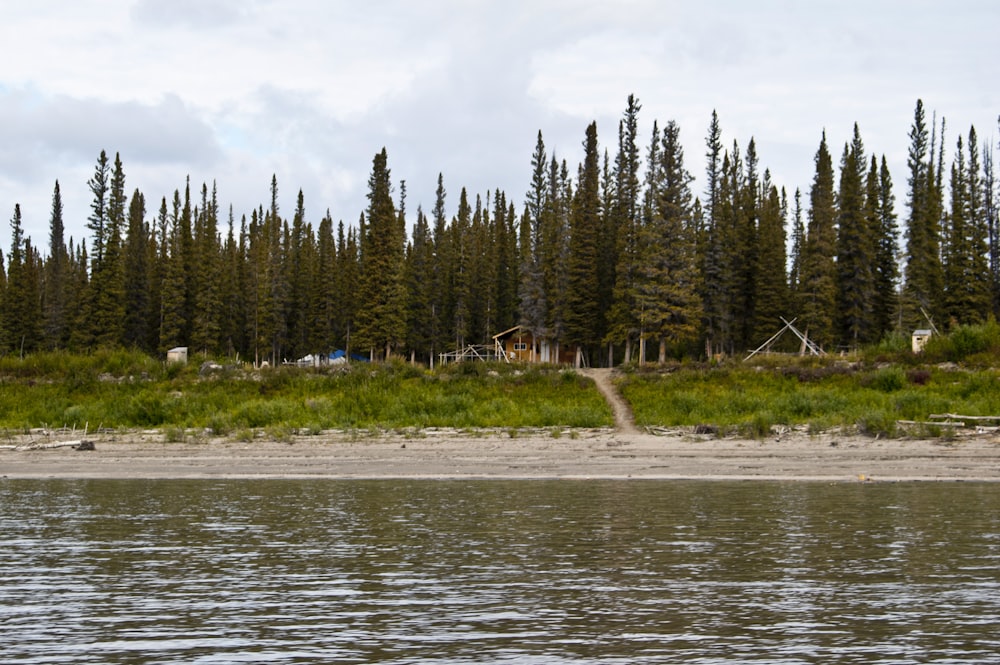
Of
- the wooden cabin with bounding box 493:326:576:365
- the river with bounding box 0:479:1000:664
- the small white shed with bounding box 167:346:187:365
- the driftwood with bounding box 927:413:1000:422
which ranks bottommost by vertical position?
the river with bounding box 0:479:1000:664

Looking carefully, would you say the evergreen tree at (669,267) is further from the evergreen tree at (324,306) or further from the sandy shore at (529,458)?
the evergreen tree at (324,306)

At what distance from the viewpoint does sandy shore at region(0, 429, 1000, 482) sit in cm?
2319

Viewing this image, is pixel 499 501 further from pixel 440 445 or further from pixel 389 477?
pixel 440 445

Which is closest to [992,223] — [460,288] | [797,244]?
[797,244]

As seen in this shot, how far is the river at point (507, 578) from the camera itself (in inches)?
368

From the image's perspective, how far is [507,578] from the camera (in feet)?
40.1

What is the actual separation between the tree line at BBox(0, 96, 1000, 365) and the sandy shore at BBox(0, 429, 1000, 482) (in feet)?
91.0

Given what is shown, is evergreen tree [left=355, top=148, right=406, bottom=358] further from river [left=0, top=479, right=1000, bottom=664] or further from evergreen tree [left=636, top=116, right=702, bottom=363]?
river [left=0, top=479, right=1000, bottom=664]

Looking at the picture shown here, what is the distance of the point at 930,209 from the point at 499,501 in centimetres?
6201

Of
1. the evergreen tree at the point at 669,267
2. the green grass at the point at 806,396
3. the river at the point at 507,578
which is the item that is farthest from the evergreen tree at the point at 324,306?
the river at the point at 507,578

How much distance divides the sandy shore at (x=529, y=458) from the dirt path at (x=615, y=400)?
1.94 meters

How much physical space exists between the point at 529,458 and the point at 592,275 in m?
42.1

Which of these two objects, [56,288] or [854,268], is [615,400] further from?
[56,288]

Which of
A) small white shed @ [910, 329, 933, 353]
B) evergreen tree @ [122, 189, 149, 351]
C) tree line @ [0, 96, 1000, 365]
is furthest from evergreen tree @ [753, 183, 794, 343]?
evergreen tree @ [122, 189, 149, 351]
